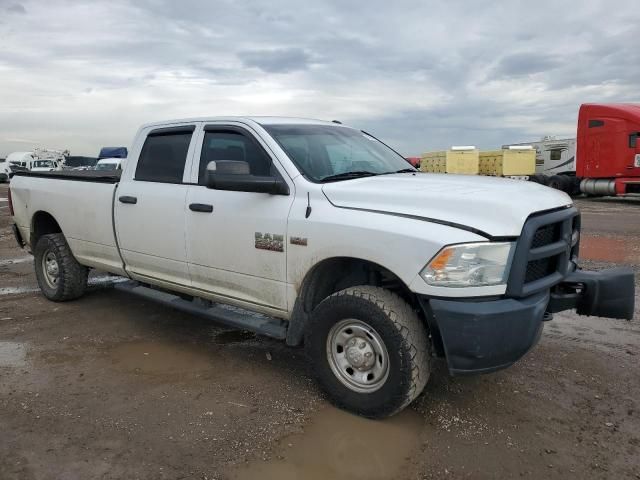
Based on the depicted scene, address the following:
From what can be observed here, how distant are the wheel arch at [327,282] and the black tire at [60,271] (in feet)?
11.2

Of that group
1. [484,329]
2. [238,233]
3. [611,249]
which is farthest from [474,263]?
[611,249]

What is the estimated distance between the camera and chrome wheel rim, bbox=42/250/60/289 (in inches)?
246

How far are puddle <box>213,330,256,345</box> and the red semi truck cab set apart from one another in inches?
671

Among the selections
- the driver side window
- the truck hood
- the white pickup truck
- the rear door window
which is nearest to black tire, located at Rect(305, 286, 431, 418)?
the white pickup truck

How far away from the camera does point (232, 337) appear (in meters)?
5.18

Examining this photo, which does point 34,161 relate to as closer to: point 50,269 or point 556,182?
point 556,182

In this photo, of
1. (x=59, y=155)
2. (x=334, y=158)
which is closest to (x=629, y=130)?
(x=334, y=158)

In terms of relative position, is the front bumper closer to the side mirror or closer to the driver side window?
the side mirror

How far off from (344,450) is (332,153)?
220 centimetres

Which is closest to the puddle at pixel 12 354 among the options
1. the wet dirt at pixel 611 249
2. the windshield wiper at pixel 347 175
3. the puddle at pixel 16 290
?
the puddle at pixel 16 290

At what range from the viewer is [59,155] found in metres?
43.1

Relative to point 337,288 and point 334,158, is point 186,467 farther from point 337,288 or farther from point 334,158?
point 334,158

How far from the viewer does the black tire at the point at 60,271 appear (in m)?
6.09

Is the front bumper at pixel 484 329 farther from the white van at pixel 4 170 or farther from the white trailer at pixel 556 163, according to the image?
the white van at pixel 4 170
